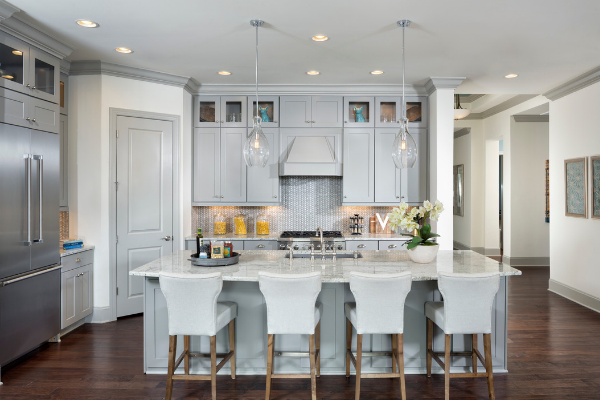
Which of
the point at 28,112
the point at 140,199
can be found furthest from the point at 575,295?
the point at 28,112

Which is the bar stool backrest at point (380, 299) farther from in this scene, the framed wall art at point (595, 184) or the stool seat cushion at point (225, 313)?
the framed wall art at point (595, 184)

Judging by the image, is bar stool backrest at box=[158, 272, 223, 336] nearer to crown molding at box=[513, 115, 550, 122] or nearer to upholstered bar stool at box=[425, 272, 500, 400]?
upholstered bar stool at box=[425, 272, 500, 400]

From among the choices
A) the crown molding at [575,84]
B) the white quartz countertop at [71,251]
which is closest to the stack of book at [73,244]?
the white quartz countertop at [71,251]

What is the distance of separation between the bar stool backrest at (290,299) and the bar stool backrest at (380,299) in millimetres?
285

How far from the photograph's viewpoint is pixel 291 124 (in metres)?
5.64

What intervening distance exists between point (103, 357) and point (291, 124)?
139 inches

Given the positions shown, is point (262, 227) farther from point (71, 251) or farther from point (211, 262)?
point (211, 262)

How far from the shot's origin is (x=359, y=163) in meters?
5.60

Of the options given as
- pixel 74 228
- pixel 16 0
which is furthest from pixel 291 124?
pixel 16 0

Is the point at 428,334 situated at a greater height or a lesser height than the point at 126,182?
lesser

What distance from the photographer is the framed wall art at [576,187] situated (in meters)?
5.21

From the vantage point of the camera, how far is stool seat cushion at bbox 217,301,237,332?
284 cm

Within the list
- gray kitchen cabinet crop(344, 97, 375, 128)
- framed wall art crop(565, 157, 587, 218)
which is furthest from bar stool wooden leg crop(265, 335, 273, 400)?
framed wall art crop(565, 157, 587, 218)

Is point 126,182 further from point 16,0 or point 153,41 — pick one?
point 16,0
